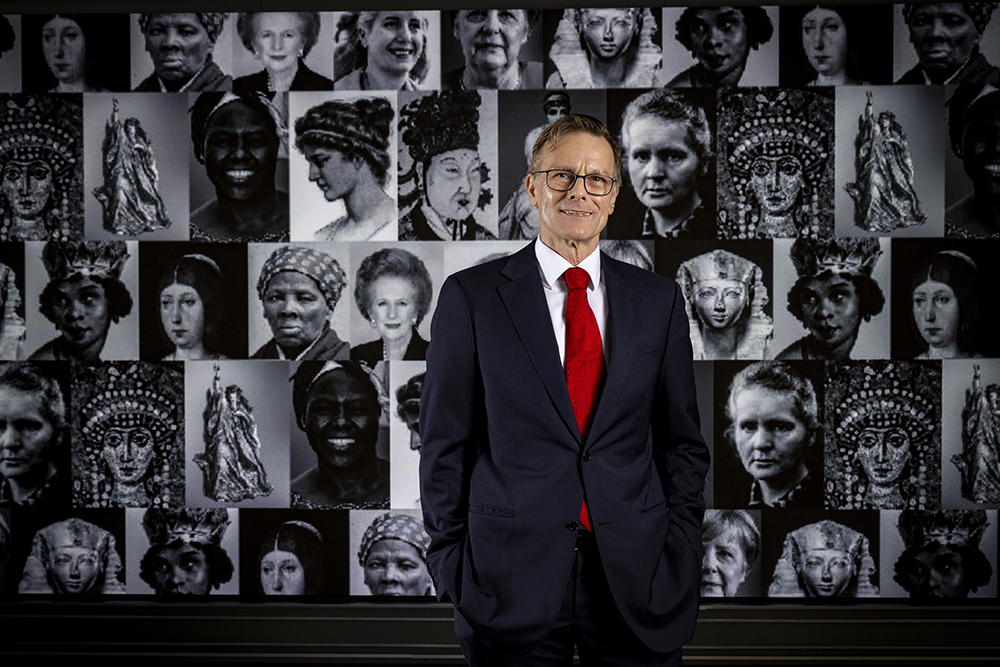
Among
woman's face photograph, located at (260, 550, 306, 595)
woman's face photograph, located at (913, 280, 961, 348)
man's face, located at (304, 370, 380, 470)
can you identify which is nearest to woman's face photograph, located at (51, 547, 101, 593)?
woman's face photograph, located at (260, 550, 306, 595)

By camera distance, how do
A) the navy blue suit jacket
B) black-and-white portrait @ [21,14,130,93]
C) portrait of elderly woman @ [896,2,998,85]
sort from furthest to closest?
black-and-white portrait @ [21,14,130,93], portrait of elderly woman @ [896,2,998,85], the navy blue suit jacket

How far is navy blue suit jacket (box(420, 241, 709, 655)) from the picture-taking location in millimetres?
1429

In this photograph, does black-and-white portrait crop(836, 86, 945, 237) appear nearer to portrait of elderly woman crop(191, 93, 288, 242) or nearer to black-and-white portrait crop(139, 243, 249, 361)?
portrait of elderly woman crop(191, 93, 288, 242)

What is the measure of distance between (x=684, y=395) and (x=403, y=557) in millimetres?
1577

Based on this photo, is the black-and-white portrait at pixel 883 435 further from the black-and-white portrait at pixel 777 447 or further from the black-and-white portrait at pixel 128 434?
the black-and-white portrait at pixel 128 434

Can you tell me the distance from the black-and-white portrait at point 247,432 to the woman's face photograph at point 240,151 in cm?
66

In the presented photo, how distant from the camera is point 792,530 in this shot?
109 inches

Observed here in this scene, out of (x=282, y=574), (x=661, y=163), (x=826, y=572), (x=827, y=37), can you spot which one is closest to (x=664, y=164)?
(x=661, y=163)

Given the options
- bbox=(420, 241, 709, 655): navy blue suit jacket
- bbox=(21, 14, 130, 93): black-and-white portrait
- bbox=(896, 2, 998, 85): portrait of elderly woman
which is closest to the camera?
bbox=(420, 241, 709, 655): navy blue suit jacket

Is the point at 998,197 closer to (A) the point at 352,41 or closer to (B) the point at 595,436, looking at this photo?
(B) the point at 595,436

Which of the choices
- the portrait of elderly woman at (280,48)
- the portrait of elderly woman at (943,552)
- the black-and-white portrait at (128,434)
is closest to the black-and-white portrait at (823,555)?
the portrait of elderly woman at (943,552)

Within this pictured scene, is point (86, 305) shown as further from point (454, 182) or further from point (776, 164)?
point (776, 164)

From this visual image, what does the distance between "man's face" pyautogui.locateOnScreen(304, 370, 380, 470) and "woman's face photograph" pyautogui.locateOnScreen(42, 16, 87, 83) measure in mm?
1478

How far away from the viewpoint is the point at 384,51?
2801mm
